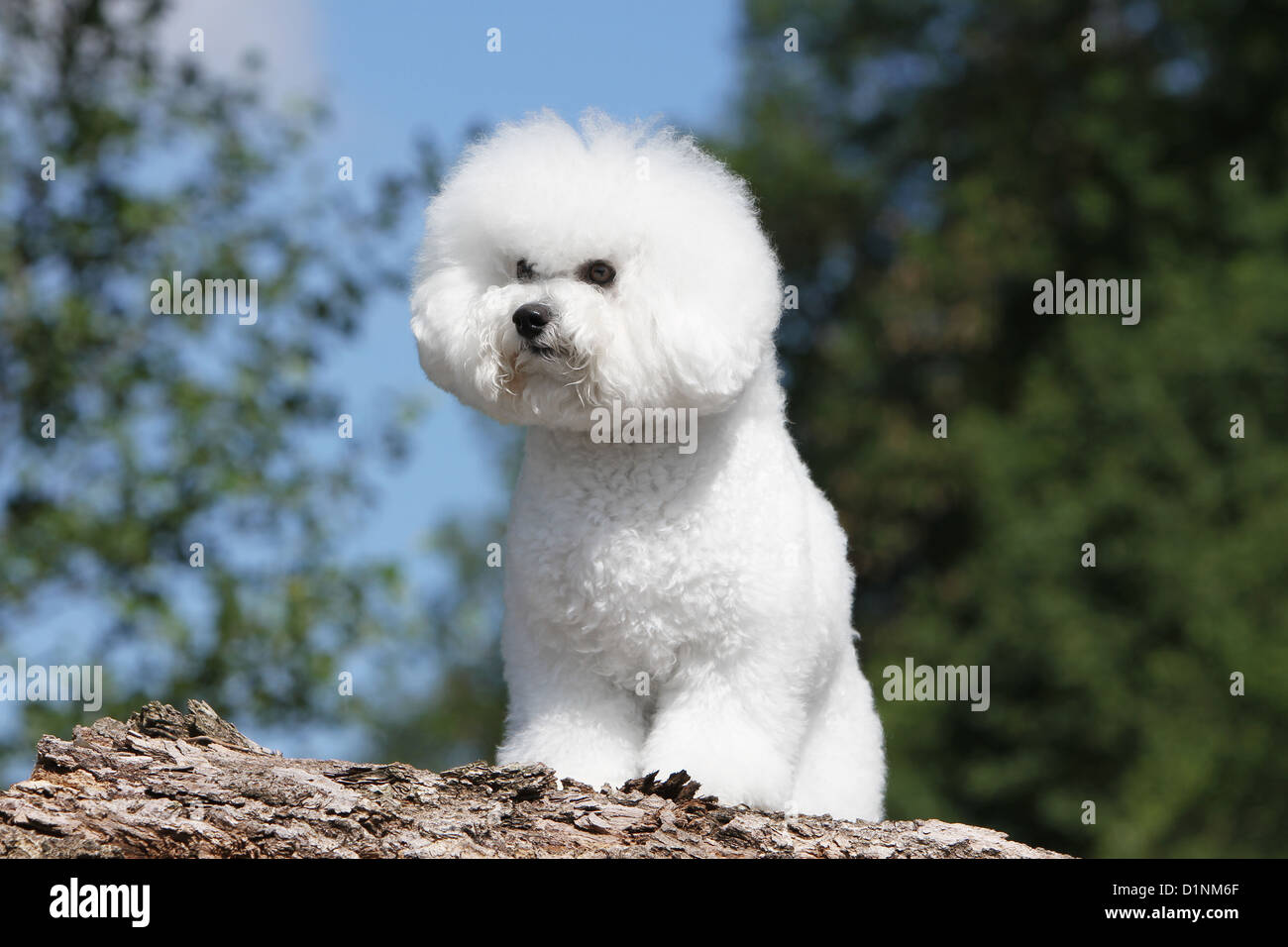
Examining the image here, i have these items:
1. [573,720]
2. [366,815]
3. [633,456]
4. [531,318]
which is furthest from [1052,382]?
[366,815]

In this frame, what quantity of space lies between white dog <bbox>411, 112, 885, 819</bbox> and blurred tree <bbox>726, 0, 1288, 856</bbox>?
9628 mm

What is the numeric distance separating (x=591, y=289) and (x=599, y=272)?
0.08 m

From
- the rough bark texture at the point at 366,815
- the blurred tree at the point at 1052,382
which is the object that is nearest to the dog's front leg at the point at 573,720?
the rough bark texture at the point at 366,815

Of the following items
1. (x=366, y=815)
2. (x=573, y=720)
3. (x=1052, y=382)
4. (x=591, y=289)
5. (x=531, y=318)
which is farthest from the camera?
(x=1052, y=382)

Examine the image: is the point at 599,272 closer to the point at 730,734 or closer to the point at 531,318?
the point at 531,318

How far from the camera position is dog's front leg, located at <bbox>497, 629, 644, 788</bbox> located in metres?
4.12

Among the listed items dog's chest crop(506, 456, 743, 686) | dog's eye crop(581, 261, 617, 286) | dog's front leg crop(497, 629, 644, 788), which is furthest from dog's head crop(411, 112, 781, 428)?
dog's front leg crop(497, 629, 644, 788)

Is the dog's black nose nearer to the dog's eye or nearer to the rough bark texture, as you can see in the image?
the dog's eye

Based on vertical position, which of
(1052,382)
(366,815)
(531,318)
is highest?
(1052,382)

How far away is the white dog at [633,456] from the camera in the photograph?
12.8 ft

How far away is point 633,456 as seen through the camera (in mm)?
4098

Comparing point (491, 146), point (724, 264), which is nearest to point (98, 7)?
point (491, 146)

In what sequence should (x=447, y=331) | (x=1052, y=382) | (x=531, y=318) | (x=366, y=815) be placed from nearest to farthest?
(x=366, y=815) → (x=531, y=318) → (x=447, y=331) → (x=1052, y=382)

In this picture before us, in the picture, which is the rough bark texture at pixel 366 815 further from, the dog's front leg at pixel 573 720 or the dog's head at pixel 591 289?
the dog's head at pixel 591 289
